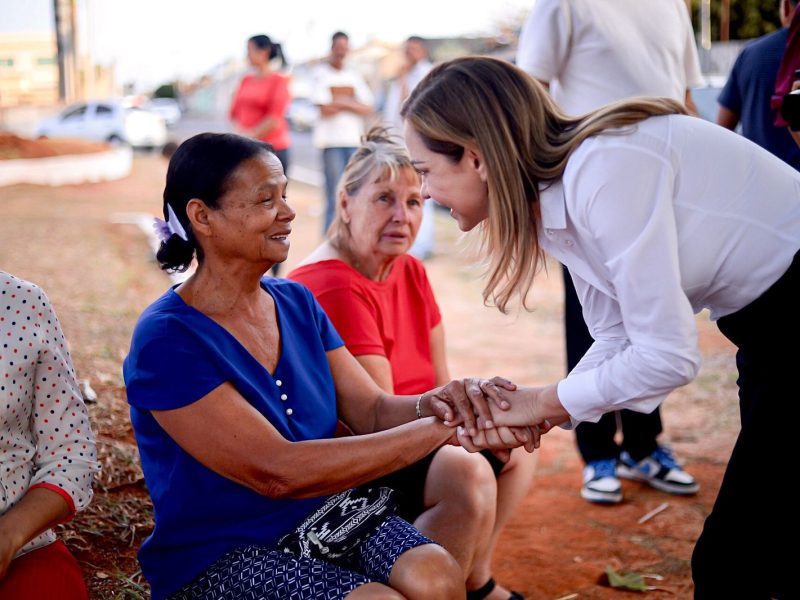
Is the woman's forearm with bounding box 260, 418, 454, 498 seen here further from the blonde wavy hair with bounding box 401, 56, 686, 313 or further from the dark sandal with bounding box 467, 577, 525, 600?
the dark sandal with bounding box 467, 577, 525, 600

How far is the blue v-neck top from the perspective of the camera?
2303mm

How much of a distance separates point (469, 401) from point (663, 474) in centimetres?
206

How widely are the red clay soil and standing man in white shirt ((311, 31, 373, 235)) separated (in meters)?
9.80

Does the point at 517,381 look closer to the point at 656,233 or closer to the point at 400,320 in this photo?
the point at 400,320

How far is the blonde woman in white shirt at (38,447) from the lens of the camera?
2199 mm

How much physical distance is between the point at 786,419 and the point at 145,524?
2170 millimetres

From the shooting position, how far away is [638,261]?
6.80 feet

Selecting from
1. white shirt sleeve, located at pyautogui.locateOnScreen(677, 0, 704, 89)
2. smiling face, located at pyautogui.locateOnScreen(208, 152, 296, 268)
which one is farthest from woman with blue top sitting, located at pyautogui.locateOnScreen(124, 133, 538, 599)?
white shirt sleeve, located at pyautogui.locateOnScreen(677, 0, 704, 89)

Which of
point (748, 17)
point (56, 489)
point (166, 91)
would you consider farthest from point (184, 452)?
point (166, 91)

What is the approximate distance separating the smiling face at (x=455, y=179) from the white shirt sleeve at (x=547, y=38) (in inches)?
69.8

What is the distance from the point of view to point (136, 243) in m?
11.6

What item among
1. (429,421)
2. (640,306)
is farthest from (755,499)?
(429,421)

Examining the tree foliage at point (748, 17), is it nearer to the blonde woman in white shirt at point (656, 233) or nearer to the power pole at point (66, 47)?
the blonde woman in white shirt at point (656, 233)

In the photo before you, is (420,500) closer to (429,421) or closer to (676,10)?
(429,421)
